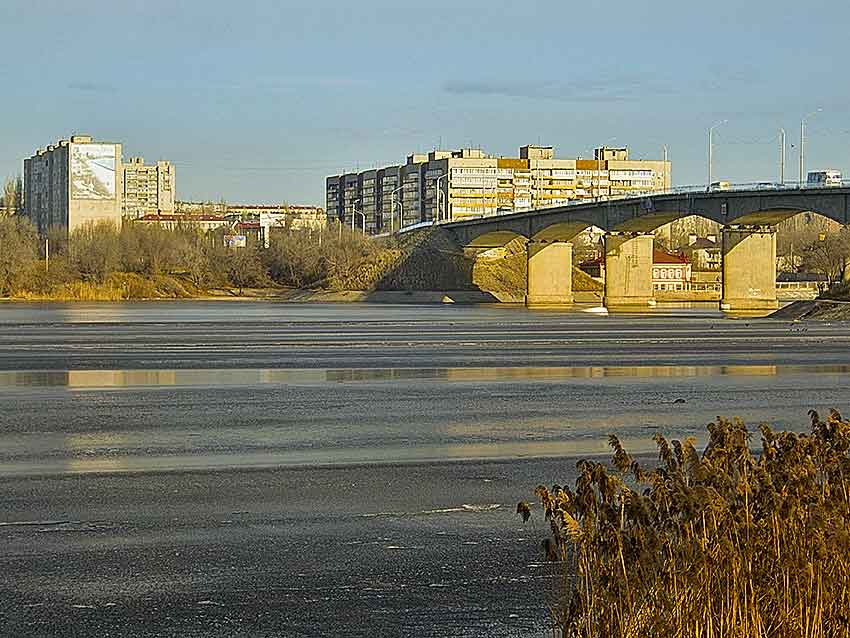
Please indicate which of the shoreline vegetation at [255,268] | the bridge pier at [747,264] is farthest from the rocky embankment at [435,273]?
the bridge pier at [747,264]

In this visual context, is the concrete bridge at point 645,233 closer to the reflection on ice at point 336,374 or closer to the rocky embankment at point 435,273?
the rocky embankment at point 435,273

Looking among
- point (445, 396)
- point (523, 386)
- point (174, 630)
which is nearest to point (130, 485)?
point (174, 630)

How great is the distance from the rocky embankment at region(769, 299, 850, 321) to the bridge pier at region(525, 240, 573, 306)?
124 ft

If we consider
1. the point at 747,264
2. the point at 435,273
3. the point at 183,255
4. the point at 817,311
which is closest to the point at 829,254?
the point at 435,273

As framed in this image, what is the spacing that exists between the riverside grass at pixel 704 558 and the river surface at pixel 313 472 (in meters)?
2.04

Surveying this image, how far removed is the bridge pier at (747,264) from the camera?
104938 mm

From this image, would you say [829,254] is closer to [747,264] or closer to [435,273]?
[435,273]

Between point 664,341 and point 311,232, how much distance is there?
414 feet

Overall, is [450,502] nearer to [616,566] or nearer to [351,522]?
[351,522]

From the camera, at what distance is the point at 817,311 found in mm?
90938

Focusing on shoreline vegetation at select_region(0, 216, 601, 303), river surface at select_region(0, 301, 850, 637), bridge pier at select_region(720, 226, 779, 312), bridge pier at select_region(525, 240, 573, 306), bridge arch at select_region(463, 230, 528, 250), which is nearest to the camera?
river surface at select_region(0, 301, 850, 637)

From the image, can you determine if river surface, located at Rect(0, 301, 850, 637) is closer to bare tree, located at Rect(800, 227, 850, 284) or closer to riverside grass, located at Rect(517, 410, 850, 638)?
riverside grass, located at Rect(517, 410, 850, 638)

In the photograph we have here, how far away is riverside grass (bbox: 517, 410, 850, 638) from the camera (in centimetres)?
667

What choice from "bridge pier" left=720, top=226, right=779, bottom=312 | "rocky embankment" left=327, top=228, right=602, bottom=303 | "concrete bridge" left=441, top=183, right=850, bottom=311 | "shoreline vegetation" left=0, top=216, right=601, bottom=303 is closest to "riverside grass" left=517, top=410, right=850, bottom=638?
"concrete bridge" left=441, top=183, right=850, bottom=311
